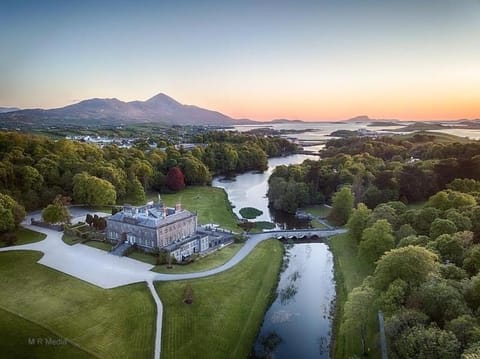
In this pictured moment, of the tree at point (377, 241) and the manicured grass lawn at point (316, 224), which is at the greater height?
the tree at point (377, 241)

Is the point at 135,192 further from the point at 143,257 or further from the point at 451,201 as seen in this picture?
the point at 451,201

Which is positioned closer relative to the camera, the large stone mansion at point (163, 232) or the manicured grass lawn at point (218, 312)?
the manicured grass lawn at point (218, 312)

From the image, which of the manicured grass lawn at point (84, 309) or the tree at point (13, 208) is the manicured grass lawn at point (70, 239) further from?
the manicured grass lawn at point (84, 309)

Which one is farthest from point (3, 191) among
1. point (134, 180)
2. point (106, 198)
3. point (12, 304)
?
point (12, 304)

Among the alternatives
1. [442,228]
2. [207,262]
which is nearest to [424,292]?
[442,228]

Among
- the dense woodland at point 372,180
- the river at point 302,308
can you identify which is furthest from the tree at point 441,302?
the dense woodland at point 372,180

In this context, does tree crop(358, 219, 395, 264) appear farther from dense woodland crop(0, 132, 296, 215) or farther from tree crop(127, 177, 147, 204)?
tree crop(127, 177, 147, 204)

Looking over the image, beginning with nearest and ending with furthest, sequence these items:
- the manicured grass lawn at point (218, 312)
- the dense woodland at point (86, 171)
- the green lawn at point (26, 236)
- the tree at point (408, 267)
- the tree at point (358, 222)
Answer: the tree at point (408, 267)
the manicured grass lawn at point (218, 312)
the green lawn at point (26, 236)
the tree at point (358, 222)
the dense woodland at point (86, 171)
